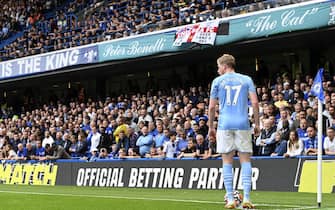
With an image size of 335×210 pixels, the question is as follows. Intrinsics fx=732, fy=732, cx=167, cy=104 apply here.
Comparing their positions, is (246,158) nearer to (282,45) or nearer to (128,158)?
(128,158)

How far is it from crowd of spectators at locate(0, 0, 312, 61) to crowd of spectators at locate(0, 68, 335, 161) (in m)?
2.53

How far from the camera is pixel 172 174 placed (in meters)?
19.0

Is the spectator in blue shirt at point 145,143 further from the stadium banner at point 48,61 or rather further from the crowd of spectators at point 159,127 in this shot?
the stadium banner at point 48,61

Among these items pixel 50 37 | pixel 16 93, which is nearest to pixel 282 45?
pixel 50 37

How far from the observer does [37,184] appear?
78.6 feet

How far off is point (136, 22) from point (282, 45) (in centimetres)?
631

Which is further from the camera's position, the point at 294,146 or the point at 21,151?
the point at 21,151

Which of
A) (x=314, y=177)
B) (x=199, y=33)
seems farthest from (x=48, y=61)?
(x=314, y=177)

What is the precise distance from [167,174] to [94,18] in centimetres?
1507

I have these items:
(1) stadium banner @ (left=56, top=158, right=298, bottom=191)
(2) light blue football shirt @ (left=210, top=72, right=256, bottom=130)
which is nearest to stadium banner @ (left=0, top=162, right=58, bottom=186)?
(1) stadium banner @ (left=56, top=158, right=298, bottom=191)

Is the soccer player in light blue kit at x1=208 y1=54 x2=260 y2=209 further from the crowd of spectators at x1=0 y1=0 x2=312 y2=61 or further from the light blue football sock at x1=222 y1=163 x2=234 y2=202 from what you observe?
the crowd of spectators at x1=0 y1=0 x2=312 y2=61

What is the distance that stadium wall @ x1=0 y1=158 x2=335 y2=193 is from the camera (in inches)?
631

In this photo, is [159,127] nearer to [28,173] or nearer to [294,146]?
[294,146]

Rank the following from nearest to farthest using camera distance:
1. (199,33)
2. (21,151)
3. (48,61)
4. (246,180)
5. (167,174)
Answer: (246,180) → (167,174) → (199,33) → (21,151) → (48,61)
